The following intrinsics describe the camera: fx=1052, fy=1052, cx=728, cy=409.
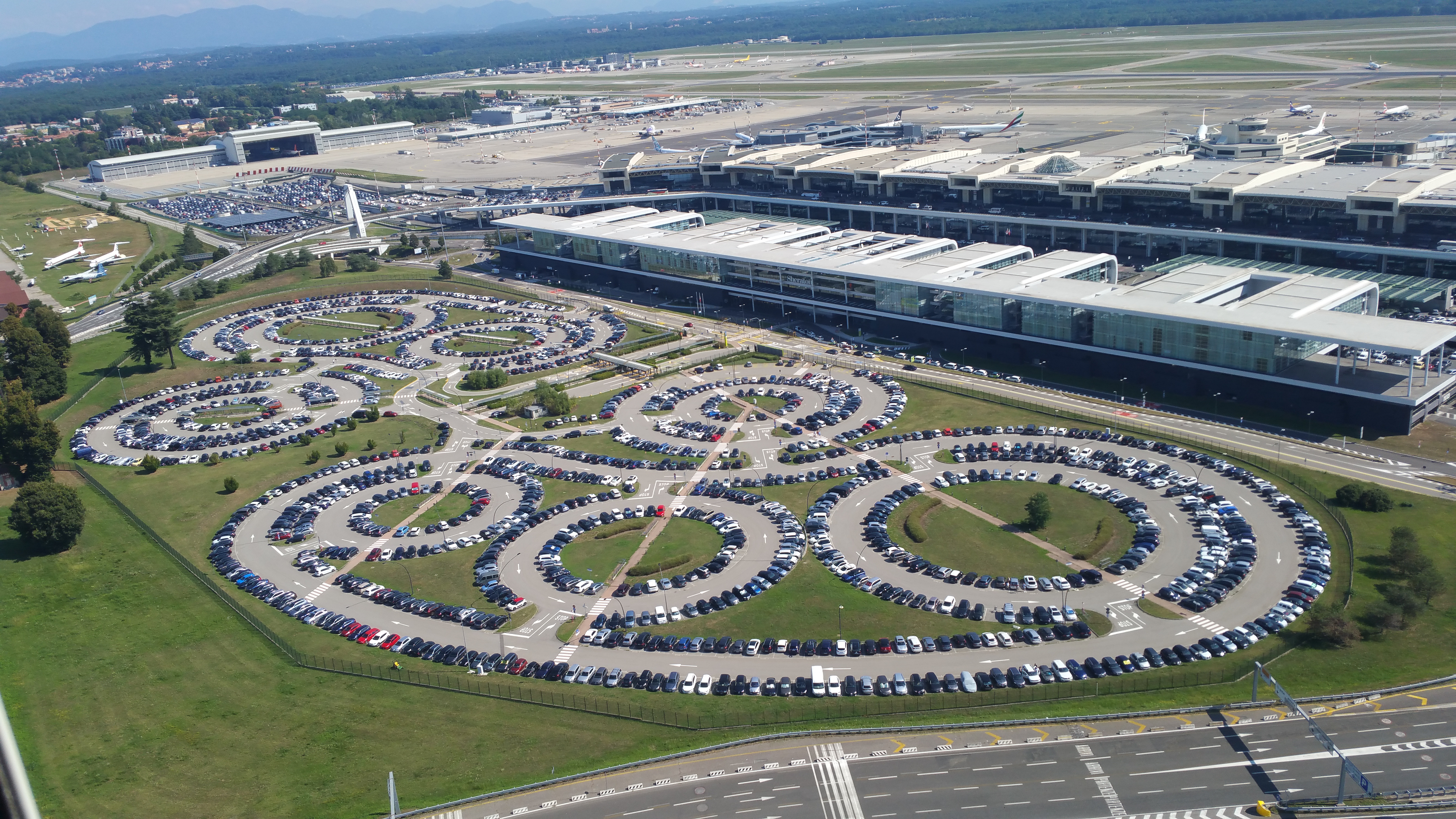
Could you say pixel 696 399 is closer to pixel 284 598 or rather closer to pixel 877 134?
pixel 284 598

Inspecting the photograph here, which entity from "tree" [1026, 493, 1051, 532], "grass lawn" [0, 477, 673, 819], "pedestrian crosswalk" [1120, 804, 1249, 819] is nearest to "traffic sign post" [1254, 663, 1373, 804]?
"pedestrian crosswalk" [1120, 804, 1249, 819]

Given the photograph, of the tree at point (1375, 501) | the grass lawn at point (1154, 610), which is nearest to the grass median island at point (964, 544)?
the grass lawn at point (1154, 610)

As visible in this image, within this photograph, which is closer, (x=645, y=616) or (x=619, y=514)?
(x=645, y=616)

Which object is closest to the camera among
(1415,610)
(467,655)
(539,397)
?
(1415,610)

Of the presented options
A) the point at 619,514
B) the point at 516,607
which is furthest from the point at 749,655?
the point at 619,514

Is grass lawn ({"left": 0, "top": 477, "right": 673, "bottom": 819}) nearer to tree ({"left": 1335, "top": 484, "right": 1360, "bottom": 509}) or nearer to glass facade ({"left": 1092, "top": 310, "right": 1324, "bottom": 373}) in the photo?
tree ({"left": 1335, "top": 484, "right": 1360, "bottom": 509})

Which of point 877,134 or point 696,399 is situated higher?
point 877,134
